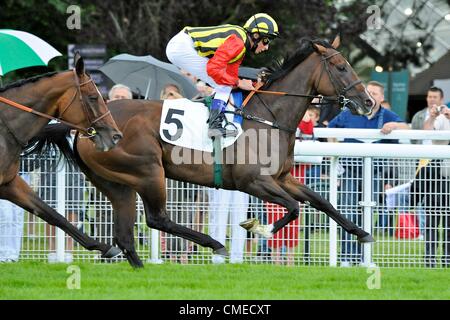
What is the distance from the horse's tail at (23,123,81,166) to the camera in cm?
803

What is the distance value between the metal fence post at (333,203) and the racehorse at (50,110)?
85.3 inches

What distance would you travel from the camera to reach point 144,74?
439 inches

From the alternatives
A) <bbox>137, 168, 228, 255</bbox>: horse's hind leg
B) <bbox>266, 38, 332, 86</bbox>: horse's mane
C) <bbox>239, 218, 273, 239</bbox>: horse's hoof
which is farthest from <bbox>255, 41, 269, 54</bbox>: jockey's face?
<bbox>239, 218, 273, 239</bbox>: horse's hoof

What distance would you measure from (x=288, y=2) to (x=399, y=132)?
10750 mm

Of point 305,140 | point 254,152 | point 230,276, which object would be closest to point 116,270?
point 230,276

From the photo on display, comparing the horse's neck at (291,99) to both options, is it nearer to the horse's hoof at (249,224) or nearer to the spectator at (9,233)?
the horse's hoof at (249,224)

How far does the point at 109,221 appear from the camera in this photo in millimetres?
8906

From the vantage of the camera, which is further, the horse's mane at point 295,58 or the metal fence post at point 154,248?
the metal fence post at point 154,248

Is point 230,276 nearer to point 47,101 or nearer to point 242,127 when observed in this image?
point 242,127

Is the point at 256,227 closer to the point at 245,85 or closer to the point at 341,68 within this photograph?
the point at 245,85

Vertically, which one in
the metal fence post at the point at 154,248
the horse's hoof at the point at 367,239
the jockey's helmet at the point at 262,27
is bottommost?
the metal fence post at the point at 154,248

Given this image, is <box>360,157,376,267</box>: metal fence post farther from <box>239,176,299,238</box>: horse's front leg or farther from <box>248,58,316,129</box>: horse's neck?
<box>239,176,299,238</box>: horse's front leg

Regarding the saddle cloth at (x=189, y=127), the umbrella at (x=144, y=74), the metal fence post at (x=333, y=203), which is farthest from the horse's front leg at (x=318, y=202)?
the umbrella at (x=144, y=74)

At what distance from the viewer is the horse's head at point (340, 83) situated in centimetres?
801
